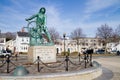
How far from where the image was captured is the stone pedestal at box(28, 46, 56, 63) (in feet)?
51.9

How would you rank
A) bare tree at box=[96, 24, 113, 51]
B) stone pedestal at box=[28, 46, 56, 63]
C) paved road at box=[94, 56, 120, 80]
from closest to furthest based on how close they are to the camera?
paved road at box=[94, 56, 120, 80] → stone pedestal at box=[28, 46, 56, 63] → bare tree at box=[96, 24, 113, 51]

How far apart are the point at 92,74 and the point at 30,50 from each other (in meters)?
6.72

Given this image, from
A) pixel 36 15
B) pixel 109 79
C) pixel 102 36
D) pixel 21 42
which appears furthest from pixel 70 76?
pixel 21 42

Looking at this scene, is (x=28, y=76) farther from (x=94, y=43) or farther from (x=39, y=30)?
(x=94, y=43)

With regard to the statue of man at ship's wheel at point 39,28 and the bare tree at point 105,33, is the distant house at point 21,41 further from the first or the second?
the statue of man at ship's wheel at point 39,28

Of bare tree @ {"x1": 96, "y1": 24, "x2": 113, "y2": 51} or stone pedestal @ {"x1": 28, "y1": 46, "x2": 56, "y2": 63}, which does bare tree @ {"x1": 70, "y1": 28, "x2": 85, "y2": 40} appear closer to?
bare tree @ {"x1": 96, "y1": 24, "x2": 113, "y2": 51}

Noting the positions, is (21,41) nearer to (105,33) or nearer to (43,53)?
(105,33)

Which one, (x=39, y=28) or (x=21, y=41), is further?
(x=21, y=41)

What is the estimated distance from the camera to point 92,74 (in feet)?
38.1

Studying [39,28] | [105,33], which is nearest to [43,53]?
[39,28]

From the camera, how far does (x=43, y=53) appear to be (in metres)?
16.1

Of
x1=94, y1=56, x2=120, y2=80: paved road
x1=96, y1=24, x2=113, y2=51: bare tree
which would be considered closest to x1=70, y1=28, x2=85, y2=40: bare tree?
x1=96, y1=24, x2=113, y2=51: bare tree

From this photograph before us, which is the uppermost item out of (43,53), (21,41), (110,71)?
(21,41)

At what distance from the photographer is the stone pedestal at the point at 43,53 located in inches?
622
